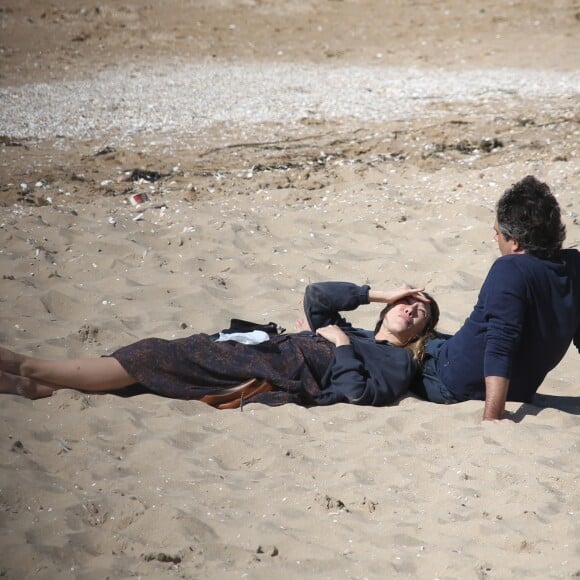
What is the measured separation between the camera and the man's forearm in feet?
13.7

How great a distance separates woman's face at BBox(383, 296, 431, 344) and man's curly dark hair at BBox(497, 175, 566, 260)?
717 mm

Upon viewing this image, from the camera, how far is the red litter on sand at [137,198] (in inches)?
292

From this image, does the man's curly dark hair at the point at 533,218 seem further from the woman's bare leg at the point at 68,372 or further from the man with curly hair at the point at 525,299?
the woman's bare leg at the point at 68,372

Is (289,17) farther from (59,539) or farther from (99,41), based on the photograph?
(59,539)

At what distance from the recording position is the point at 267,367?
4551 mm

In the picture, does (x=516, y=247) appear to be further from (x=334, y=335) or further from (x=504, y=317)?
Answer: (x=334, y=335)

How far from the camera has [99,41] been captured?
531 inches

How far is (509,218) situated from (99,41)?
415 inches

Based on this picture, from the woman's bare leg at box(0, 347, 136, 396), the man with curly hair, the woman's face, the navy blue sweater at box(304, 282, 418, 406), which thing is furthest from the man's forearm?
the woman's bare leg at box(0, 347, 136, 396)

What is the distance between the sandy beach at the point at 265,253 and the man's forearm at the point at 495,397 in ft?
0.20

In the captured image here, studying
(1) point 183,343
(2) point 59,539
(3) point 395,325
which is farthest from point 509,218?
(2) point 59,539

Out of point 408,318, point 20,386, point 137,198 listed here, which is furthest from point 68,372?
point 137,198

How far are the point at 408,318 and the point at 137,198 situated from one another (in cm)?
340

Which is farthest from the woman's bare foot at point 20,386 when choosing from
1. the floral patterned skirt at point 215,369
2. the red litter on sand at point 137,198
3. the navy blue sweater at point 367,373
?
the red litter on sand at point 137,198
